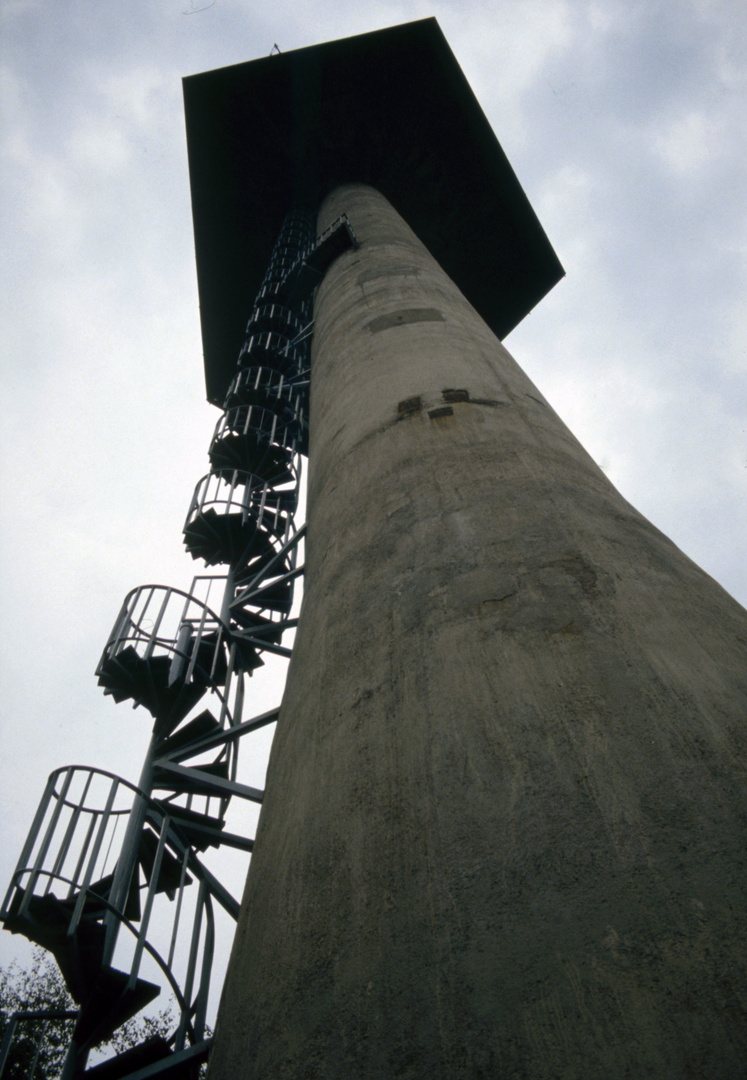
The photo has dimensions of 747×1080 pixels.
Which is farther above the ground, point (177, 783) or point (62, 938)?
point (177, 783)

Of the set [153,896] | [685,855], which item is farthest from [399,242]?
[685,855]

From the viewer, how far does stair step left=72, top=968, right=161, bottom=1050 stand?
5.31 m

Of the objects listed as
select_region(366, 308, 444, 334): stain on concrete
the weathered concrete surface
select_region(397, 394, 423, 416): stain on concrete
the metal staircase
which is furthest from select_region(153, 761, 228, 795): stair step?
select_region(366, 308, 444, 334): stain on concrete

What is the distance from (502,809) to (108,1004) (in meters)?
5.45

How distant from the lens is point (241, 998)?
1882 mm

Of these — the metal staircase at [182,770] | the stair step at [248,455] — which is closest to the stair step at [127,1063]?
the metal staircase at [182,770]

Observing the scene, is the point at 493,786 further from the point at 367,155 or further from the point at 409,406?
the point at 367,155

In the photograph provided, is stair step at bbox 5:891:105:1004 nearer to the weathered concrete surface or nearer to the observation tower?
the observation tower

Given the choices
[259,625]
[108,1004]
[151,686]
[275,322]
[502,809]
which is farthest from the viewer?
[275,322]

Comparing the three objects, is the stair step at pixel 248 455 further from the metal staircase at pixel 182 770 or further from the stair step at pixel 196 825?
→ the stair step at pixel 196 825

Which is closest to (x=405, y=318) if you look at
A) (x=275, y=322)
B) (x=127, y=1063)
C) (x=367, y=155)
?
(x=127, y=1063)

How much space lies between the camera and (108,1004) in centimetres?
543

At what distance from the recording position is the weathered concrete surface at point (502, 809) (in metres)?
1.36

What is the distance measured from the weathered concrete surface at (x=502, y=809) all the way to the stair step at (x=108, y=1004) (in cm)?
398
